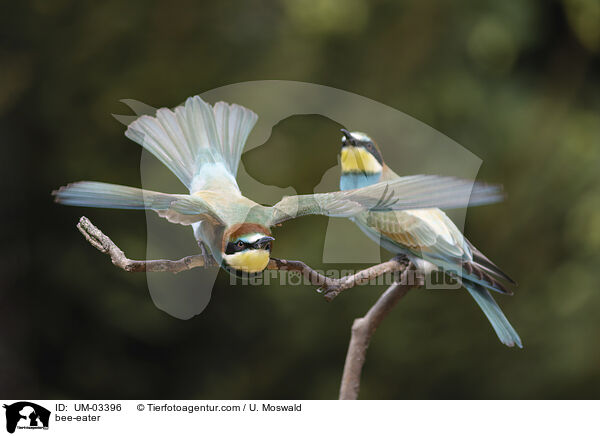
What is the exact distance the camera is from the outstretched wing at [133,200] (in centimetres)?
48

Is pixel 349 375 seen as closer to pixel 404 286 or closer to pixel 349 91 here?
pixel 404 286

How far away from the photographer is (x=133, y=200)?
1.73 feet

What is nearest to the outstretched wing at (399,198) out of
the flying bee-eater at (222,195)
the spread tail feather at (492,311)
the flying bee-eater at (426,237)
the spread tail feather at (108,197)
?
the flying bee-eater at (222,195)

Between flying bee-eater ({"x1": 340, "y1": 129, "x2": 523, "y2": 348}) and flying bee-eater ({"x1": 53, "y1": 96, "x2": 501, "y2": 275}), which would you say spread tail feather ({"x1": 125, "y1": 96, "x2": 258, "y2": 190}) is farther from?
flying bee-eater ({"x1": 340, "y1": 129, "x2": 523, "y2": 348})

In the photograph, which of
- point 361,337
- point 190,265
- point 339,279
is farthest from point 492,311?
point 190,265

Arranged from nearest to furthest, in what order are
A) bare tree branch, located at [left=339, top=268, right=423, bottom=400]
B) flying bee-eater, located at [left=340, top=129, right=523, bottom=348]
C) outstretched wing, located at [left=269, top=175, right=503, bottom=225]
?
outstretched wing, located at [left=269, top=175, right=503, bottom=225] < bare tree branch, located at [left=339, top=268, right=423, bottom=400] < flying bee-eater, located at [left=340, top=129, right=523, bottom=348]

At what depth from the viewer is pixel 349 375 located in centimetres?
71

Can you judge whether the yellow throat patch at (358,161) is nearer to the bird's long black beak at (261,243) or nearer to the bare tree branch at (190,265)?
the bare tree branch at (190,265)

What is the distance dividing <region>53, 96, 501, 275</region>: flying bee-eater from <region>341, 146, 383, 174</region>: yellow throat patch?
18 cm

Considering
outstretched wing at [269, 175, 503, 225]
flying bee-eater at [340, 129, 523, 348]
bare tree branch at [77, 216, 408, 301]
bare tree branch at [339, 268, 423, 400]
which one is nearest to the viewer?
outstretched wing at [269, 175, 503, 225]

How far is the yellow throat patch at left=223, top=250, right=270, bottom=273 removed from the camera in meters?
0.53

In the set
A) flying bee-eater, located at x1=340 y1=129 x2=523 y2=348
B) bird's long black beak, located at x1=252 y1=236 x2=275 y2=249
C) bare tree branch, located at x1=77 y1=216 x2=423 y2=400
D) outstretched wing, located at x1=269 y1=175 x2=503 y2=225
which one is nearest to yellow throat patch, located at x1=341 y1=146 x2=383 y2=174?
flying bee-eater, located at x1=340 y1=129 x2=523 y2=348
